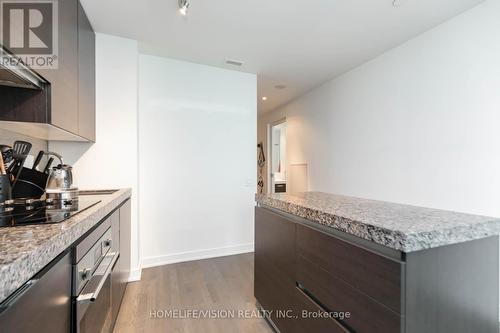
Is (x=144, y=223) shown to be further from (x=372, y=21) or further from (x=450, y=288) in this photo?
(x=372, y=21)

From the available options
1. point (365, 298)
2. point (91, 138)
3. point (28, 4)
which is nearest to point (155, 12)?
point (28, 4)

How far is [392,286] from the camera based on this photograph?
757 millimetres

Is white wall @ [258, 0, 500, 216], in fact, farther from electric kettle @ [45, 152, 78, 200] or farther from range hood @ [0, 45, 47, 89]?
range hood @ [0, 45, 47, 89]

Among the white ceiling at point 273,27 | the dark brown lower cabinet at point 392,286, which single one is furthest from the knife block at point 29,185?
the dark brown lower cabinet at point 392,286

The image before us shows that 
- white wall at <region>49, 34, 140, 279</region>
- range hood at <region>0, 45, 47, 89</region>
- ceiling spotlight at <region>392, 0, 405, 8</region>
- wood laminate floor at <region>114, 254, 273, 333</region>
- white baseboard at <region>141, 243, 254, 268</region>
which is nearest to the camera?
range hood at <region>0, 45, 47, 89</region>

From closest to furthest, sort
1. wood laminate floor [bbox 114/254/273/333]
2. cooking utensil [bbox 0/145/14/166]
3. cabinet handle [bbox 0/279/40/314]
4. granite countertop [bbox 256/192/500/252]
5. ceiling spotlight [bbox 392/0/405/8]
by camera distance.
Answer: cabinet handle [bbox 0/279/40/314] < granite countertop [bbox 256/192/500/252] < cooking utensil [bbox 0/145/14/166] < wood laminate floor [bbox 114/254/273/333] < ceiling spotlight [bbox 392/0/405/8]

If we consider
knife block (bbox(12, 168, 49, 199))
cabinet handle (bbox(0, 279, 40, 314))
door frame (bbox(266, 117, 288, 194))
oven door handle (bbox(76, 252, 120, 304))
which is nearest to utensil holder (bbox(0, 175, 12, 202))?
knife block (bbox(12, 168, 49, 199))

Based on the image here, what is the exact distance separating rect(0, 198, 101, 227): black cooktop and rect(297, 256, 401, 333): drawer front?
46.5 inches

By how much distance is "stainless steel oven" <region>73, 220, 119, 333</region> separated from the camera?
0.92 meters

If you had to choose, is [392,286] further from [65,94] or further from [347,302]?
[65,94]

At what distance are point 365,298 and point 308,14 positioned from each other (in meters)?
2.29

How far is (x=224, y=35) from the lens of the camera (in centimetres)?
245

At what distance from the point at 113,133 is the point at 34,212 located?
149cm

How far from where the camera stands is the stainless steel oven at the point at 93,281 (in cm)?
92
